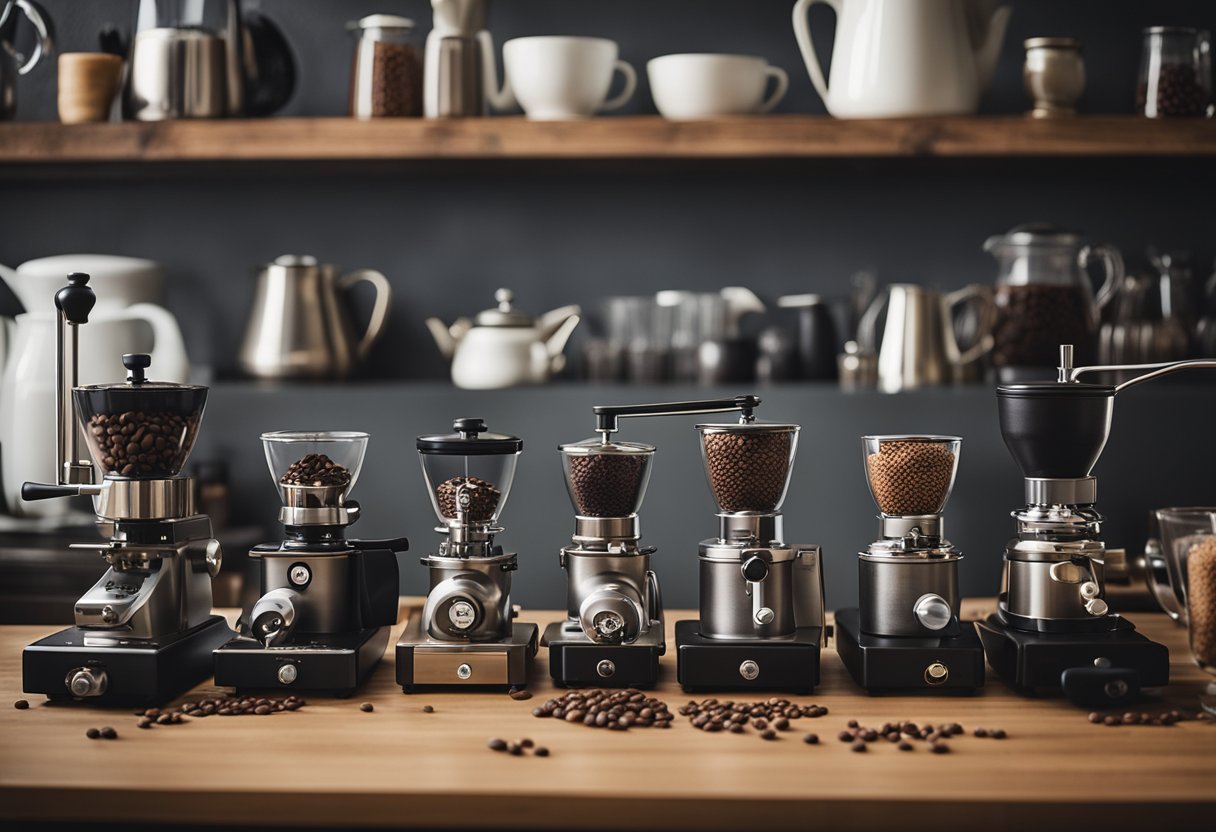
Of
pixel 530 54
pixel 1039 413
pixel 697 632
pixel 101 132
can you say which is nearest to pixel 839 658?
pixel 697 632

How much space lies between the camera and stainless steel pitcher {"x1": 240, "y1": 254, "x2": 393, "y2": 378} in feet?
6.86

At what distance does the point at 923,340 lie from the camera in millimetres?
2035

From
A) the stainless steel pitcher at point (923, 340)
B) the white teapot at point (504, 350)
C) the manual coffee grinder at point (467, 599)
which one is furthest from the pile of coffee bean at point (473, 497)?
the stainless steel pitcher at point (923, 340)

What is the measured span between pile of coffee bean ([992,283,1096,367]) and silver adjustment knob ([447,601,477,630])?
3.74 ft

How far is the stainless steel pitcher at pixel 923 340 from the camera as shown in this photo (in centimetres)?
202

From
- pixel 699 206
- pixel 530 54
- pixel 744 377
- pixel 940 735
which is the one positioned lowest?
pixel 940 735

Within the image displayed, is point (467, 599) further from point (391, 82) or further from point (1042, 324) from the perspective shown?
point (1042, 324)

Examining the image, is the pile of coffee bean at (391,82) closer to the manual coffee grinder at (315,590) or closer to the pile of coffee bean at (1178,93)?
the manual coffee grinder at (315,590)

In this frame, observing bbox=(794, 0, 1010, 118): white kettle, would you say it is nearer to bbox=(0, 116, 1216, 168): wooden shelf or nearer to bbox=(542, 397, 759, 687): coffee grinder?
bbox=(0, 116, 1216, 168): wooden shelf

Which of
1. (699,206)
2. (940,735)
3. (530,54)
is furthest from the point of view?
(699,206)

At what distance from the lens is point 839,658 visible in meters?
1.45

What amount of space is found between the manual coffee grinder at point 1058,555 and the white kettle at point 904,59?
2.46ft

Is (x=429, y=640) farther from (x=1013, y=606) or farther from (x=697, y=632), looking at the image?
(x=1013, y=606)

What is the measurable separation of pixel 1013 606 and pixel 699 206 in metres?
1.13
